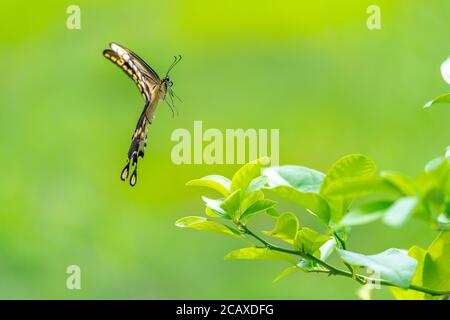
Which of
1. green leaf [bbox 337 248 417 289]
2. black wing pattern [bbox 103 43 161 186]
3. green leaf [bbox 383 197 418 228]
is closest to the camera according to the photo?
green leaf [bbox 383 197 418 228]

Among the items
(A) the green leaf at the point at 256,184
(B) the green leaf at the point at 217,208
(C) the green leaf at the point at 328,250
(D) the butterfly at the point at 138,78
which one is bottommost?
(C) the green leaf at the point at 328,250

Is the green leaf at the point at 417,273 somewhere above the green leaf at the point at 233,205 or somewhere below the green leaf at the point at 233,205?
below

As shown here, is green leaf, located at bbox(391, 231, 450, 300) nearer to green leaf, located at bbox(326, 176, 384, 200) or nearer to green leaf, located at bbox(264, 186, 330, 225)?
green leaf, located at bbox(264, 186, 330, 225)

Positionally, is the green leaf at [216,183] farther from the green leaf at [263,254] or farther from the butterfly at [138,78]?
the butterfly at [138,78]

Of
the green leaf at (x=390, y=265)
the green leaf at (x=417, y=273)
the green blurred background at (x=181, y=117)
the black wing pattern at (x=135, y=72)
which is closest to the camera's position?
the green leaf at (x=390, y=265)

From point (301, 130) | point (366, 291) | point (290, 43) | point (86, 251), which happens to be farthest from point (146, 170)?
point (366, 291)

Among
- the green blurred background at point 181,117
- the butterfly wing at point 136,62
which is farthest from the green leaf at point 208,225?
the green blurred background at point 181,117

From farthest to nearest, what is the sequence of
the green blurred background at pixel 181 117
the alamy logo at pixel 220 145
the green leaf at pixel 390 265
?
the green blurred background at pixel 181 117
the alamy logo at pixel 220 145
the green leaf at pixel 390 265

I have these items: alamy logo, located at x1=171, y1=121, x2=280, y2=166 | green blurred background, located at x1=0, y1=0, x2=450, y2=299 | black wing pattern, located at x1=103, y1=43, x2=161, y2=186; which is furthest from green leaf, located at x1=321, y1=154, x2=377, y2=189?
green blurred background, located at x1=0, y1=0, x2=450, y2=299
